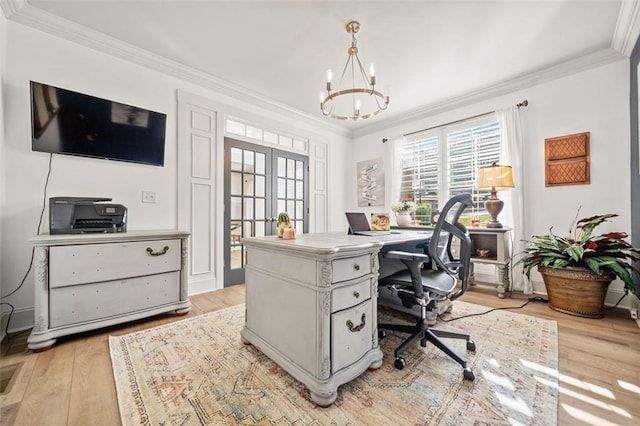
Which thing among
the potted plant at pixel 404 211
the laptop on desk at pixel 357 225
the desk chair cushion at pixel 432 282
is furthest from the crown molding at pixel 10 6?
the potted plant at pixel 404 211

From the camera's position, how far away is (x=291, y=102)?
12.5 feet

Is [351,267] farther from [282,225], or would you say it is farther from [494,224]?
[494,224]

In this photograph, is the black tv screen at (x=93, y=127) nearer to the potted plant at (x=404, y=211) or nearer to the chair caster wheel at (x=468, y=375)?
the potted plant at (x=404, y=211)

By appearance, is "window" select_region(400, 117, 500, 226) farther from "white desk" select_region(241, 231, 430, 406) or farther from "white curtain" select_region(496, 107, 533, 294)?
"white desk" select_region(241, 231, 430, 406)

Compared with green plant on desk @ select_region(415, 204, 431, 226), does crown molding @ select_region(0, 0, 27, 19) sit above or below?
above

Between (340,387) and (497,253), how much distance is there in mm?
2608

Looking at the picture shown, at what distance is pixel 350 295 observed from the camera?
139 cm

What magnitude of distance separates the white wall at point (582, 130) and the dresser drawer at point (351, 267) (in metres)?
2.76

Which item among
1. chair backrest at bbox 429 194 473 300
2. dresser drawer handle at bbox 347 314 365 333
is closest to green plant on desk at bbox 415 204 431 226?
chair backrest at bbox 429 194 473 300

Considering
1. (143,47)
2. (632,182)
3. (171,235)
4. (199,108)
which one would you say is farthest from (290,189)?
(632,182)

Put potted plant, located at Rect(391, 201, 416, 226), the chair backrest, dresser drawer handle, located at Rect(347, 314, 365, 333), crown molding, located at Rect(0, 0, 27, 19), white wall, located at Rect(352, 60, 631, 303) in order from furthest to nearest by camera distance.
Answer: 1. potted plant, located at Rect(391, 201, 416, 226)
2. white wall, located at Rect(352, 60, 631, 303)
3. crown molding, located at Rect(0, 0, 27, 19)
4. the chair backrest
5. dresser drawer handle, located at Rect(347, 314, 365, 333)

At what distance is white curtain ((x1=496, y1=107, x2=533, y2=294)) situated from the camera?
3078 millimetres

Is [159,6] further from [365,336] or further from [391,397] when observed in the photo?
[391,397]

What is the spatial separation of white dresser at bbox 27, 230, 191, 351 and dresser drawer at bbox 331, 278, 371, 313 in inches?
68.9
